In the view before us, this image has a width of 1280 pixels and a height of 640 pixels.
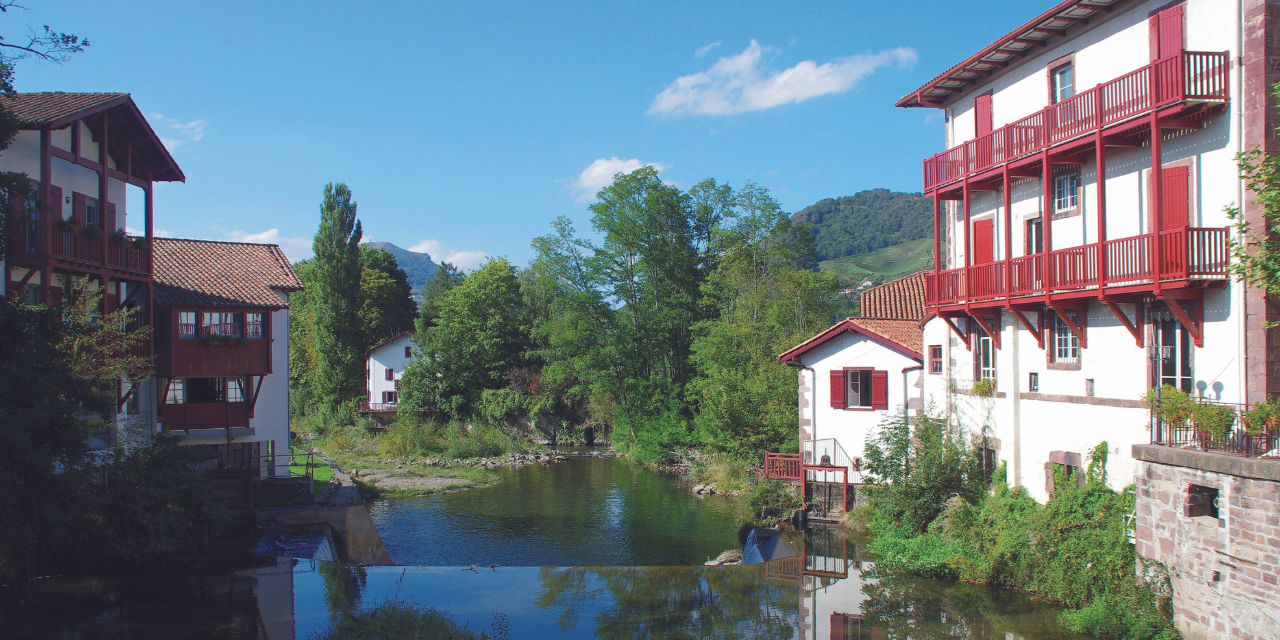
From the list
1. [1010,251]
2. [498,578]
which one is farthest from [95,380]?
[1010,251]

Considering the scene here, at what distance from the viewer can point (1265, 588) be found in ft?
34.4

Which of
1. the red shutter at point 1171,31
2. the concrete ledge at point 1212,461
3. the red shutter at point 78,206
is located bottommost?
the concrete ledge at point 1212,461

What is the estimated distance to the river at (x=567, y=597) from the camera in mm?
13688

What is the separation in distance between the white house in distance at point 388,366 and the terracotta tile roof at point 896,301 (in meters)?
33.7

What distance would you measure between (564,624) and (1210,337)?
41.6ft

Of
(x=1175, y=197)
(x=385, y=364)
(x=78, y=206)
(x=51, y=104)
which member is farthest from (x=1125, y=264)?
(x=385, y=364)

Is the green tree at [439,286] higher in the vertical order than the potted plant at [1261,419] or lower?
higher

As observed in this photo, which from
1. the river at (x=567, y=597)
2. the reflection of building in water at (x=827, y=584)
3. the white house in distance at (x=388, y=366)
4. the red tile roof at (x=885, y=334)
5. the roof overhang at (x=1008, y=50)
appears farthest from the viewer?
the white house in distance at (x=388, y=366)

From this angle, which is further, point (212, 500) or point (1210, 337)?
point (212, 500)

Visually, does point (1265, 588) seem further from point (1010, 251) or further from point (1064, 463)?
point (1010, 251)

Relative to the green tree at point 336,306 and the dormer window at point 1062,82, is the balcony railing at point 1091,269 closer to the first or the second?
the dormer window at point 1062,82

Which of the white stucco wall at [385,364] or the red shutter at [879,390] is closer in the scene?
the red shutter at [879,390]

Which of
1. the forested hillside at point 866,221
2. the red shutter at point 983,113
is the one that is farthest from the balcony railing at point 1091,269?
the forested hillside at point 866,221

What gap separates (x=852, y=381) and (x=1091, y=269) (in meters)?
10.3
